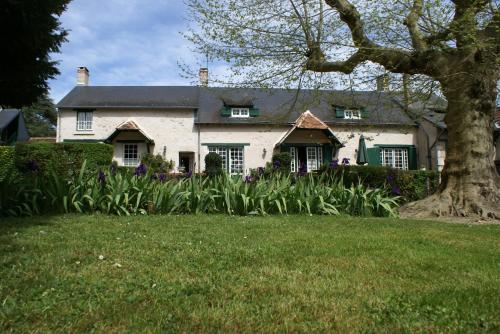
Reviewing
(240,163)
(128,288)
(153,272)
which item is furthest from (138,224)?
(240,163)

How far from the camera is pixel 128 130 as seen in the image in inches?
990

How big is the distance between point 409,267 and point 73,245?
3.54 metres

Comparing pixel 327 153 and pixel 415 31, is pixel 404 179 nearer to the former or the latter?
pixel 415 31

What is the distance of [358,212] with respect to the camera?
29.8 feet

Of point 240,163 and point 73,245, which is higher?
point 240,163

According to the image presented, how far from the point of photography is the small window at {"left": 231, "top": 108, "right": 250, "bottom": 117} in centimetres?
2654

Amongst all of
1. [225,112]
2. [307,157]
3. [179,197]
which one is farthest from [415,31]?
[225,112]

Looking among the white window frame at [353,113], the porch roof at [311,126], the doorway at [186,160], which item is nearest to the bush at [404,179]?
the white window frame at [353,113]

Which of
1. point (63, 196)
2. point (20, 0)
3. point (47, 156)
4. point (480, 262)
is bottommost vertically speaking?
point (480, 262)

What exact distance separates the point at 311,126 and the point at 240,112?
477 centimetres

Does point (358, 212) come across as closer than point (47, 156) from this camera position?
Yes

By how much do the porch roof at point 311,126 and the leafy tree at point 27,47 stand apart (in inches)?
660

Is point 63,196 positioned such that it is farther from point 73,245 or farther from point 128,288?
point 128,288

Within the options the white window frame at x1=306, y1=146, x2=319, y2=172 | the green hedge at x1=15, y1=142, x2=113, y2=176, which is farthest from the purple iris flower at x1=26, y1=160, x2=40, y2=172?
the white window frame at x1=306, y1=146, x2=319, y2=172
